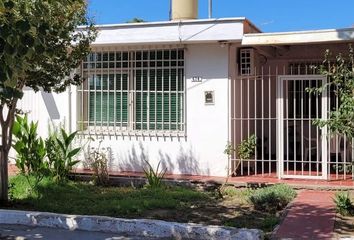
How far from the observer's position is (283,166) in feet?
35.0

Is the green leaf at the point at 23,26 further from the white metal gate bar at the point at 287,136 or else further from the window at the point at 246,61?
the window at the point at 246,61

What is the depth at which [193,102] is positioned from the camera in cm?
1124

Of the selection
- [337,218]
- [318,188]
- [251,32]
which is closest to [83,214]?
[337,218]

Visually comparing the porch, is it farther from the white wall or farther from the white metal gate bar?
the white wall

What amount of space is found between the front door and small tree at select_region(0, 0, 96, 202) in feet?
13.4

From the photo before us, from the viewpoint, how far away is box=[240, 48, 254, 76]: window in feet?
37.4

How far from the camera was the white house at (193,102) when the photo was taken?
34.9 feet

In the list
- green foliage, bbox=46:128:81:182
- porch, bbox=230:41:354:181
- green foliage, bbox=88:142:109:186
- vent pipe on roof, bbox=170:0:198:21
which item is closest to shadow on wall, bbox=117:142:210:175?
green foliage, bbox=88:142:109:186

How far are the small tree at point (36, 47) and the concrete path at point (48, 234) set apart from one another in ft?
4.61

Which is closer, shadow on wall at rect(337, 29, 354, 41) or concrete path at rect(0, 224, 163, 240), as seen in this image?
concrete path at rect(0, 224, 163, 240)

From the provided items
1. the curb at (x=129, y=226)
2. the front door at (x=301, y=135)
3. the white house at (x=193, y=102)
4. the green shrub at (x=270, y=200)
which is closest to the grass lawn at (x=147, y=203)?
the green shrub at (x=270, y=200)

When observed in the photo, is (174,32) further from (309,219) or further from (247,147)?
(309,219)

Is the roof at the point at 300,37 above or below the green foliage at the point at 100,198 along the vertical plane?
above

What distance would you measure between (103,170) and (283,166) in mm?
3696
